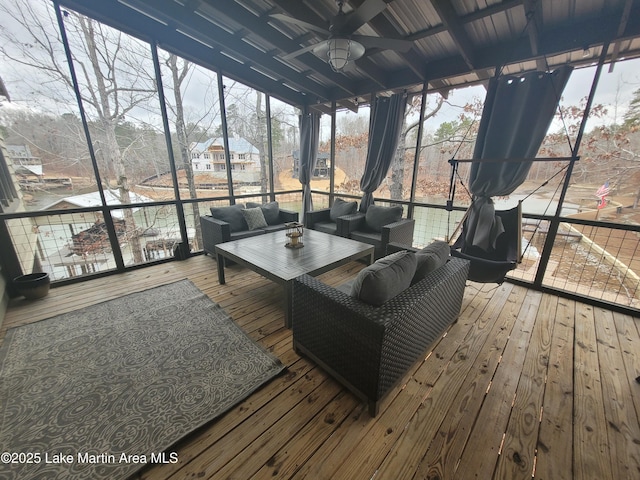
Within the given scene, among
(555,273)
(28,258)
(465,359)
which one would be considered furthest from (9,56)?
(555,273)

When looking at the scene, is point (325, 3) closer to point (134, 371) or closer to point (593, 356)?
point (134, 371)

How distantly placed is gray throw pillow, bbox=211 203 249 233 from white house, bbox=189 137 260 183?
0.80 m

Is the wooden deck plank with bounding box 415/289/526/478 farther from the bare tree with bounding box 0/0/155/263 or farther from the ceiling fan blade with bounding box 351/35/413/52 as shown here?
the bare tree with bounding box 0/0/155/263

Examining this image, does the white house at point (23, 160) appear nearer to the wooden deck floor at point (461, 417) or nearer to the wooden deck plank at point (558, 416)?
the wooden deck floor at point (461, 417)

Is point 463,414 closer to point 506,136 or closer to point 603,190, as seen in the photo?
point 506,136

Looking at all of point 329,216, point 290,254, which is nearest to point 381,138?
point 329,216

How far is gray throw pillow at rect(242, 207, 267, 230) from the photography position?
150 inches

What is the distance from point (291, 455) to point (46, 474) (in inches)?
45.2

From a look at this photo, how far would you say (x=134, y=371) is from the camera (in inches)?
68.7

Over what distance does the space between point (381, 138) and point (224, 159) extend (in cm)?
265

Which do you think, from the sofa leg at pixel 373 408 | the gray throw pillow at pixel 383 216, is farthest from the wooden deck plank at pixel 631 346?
the gray throw pillow at pixel 383 216

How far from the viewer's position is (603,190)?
9.27 ft

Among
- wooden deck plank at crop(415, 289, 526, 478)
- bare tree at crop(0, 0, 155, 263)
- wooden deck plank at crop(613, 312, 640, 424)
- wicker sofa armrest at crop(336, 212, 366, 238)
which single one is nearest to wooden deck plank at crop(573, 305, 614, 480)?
wooden deck plank at crop(613, 312, 640, 424)

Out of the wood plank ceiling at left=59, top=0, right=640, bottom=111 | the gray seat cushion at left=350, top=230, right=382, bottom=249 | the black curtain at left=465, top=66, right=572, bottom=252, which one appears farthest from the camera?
the gray seat cushion at left=350, top=230, right=382, bottom=249
